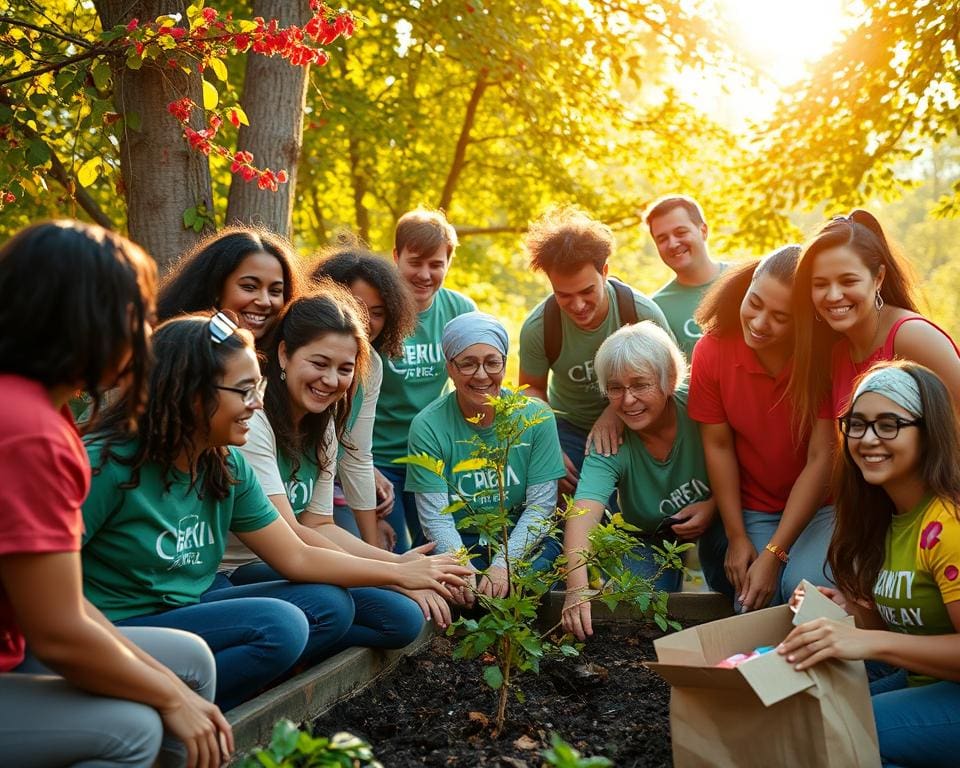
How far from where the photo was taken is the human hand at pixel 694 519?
450 cm

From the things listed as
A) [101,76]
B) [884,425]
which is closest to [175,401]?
[101,76]

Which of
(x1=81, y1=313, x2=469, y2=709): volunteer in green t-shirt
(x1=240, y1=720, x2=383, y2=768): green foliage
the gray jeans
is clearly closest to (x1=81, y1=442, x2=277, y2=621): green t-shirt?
(x1=81, y1=313, x2=469, y2=709): volunteer in green t-shirt

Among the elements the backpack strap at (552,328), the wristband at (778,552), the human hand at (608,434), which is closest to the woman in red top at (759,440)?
the wristband at (778,552)

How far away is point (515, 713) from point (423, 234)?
8.37 feet

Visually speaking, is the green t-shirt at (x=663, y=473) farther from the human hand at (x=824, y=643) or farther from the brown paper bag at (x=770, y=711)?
the human hand at (x=824, y=643)

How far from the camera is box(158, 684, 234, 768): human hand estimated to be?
240 cm

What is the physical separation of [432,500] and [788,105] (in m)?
5.78

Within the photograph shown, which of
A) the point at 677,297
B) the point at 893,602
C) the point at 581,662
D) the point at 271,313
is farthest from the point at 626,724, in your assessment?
the point at 677,297

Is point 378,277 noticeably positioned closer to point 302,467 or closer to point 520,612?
point 302,467

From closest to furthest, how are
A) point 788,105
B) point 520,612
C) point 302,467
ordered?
point 520,612 → point 302,467 → point 788,105

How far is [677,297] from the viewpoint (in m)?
5.75

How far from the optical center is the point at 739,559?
14.2ft

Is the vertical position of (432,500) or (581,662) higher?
(432,500)

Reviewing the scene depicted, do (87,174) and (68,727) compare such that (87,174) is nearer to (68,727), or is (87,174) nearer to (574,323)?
(574,323)
